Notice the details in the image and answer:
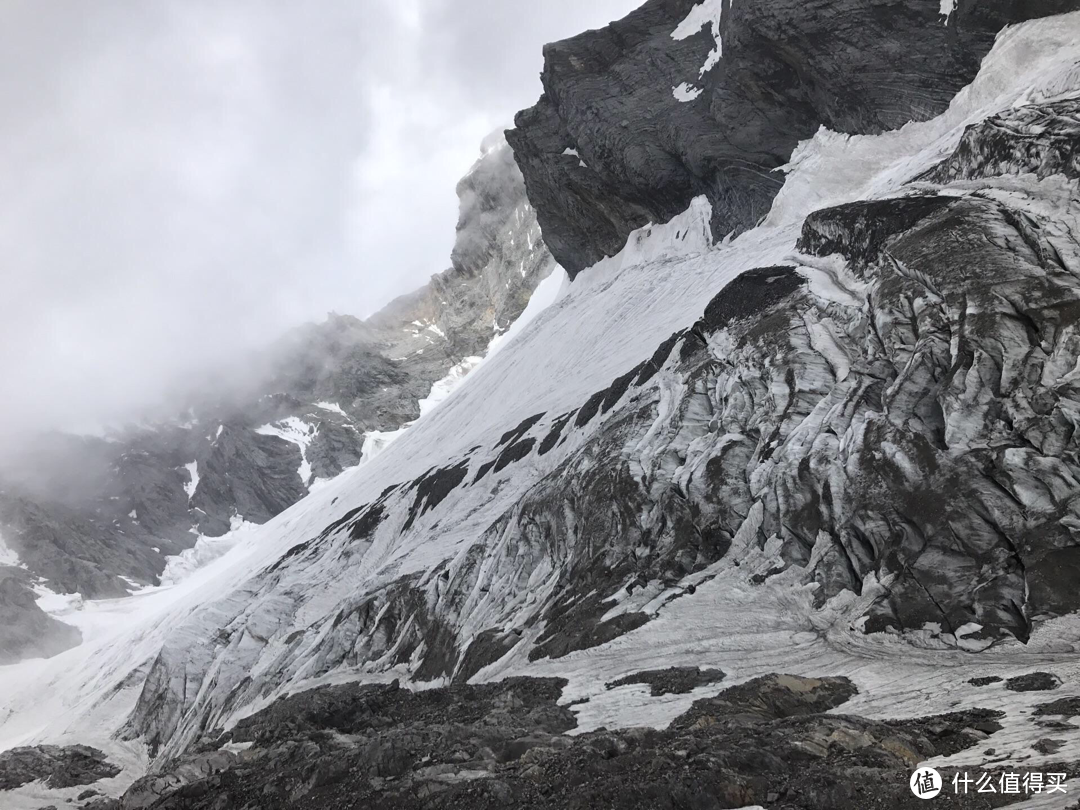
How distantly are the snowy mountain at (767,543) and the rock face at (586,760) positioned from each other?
0.08m

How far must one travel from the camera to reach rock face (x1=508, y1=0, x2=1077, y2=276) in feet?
174

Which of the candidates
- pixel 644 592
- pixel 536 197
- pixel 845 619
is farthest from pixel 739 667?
pixel 536 197

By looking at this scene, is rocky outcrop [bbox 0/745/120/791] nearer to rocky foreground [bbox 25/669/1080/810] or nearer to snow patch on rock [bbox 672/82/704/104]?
rocky foreground [bbox 25/669/1080/810]

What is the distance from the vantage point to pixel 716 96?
69375mm

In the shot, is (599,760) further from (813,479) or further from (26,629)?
(26,629)

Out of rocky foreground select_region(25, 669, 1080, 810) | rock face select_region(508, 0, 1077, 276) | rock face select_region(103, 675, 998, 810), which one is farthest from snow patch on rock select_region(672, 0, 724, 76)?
rock face select_region(103, 675, 998, 810)

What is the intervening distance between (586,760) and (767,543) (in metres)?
12.5

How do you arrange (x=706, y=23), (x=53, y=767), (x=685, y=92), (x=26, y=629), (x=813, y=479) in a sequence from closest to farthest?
1. (x=813, y=479)
2. (x=53, y=767)
3. (x=685, y=92)
4. (x=706, y=23)
5. (x=26, y=629)

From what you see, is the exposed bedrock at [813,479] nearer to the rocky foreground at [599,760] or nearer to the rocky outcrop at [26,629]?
the rocky foreground at [599,760]

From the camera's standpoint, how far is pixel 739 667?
19734 mm

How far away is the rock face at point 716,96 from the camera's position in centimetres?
5300

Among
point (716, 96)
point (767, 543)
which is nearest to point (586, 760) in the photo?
point (767, 543)

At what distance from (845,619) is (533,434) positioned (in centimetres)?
3031

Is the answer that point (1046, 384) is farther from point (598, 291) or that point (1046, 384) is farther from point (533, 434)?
point (598, 291)
